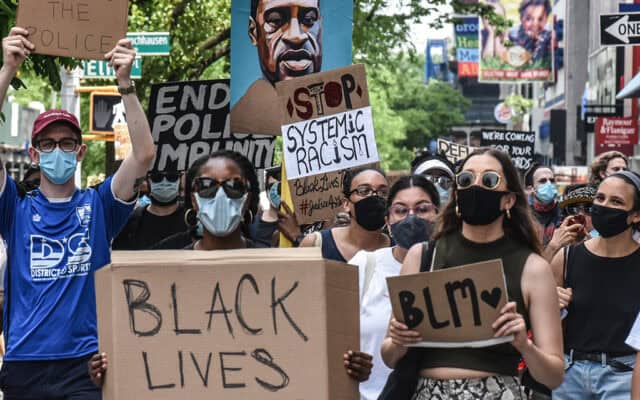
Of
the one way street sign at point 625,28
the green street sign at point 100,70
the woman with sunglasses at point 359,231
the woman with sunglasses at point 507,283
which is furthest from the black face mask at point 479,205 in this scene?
the green street sign at point 100,70

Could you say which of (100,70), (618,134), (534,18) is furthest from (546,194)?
(534,18)

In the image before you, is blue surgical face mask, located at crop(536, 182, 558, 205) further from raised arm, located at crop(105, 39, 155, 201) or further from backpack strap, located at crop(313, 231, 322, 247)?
raised arm, located at crop(105, 39, 155, 201)

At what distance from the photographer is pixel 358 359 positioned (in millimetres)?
4875

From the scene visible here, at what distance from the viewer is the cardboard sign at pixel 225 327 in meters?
4.77

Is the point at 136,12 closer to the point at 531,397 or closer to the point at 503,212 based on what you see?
the point at 531,397

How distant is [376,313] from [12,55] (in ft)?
6.41

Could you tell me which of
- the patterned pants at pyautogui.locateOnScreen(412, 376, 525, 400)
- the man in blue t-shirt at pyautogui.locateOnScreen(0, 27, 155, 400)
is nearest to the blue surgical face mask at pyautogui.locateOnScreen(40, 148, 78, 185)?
the man in blue t-shirt at pyautogui.locateOnScreen(0, 27, 155, 400)

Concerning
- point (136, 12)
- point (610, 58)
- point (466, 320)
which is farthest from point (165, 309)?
point (610, 58)

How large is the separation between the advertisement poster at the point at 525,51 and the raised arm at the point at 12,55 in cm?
5519

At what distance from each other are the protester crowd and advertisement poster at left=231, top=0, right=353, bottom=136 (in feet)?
3.32

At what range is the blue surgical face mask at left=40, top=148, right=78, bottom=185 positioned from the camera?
5.95m

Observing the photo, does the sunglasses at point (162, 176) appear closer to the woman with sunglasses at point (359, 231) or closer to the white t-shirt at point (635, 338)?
the woman with sunglasses at point (359, 231)

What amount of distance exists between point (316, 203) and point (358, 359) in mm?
3351

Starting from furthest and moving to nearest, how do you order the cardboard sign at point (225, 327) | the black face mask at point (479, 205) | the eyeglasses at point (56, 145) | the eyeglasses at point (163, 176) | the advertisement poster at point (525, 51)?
the advertisement poster at point (525, 51), the eyeglasses at point (163, 176), the eyeglasses at point (56, 145), the black face mask at point (479, 205), the cardboard sign at point (225, 327)
